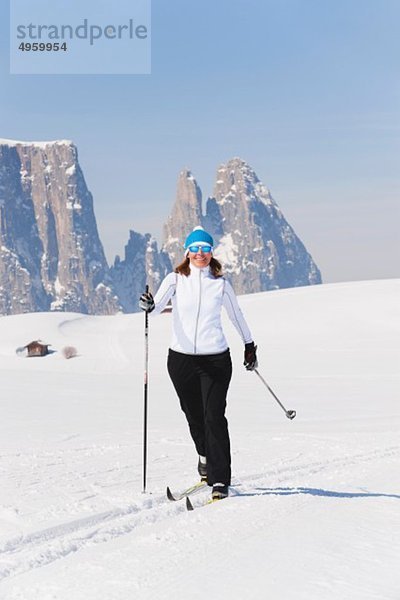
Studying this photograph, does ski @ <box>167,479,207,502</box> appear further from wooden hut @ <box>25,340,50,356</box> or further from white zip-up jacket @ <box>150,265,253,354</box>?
wooden hut @ <box>25,340,50,356</box>

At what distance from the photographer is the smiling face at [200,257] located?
6133 mm

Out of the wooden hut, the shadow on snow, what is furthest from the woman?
the wooden hut

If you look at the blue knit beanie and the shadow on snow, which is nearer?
the shadow on snow

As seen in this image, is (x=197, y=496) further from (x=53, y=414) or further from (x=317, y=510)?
(x=53, y=414)

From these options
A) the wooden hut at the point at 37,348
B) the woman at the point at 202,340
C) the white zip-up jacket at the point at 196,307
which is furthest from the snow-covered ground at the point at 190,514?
the wooden hut at the point at 37,348

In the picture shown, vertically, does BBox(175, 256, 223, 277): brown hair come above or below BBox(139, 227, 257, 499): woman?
above

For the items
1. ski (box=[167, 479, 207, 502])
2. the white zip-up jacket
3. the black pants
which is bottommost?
ski (box=[167, 479, 207, 502])

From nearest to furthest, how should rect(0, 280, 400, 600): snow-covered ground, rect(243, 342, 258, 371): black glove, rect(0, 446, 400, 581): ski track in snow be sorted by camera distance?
rect(0, 280, 400, 600): snow-covered ground < rect(0, 446, 400, 581): ski track in snow < rect(243, 342, 258, 371): black glove

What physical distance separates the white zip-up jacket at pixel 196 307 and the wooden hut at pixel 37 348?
42.0 meters

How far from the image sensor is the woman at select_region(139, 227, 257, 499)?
609 cm

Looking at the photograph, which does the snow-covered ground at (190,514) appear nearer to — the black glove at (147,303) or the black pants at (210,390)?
the black pants at (210,390)

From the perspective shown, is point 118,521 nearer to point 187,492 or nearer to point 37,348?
point 187,492

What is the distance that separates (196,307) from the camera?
6125 millimetres

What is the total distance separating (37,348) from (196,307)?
43.1 m
